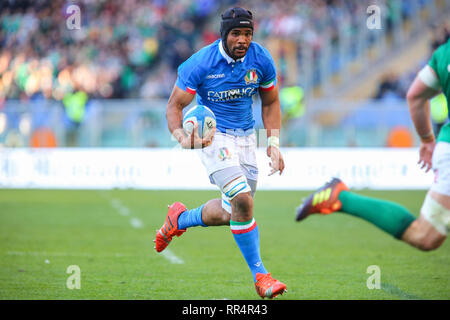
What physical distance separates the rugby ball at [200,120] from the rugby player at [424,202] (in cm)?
124

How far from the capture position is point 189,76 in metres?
6.45

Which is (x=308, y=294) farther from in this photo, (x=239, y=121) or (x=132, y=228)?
(x=132, y=228)

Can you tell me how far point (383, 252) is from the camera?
9219mm

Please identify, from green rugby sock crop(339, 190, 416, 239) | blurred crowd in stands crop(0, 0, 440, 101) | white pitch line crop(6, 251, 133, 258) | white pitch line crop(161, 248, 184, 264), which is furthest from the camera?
blurred crowd in stands crop(0, 0, 440, 101)

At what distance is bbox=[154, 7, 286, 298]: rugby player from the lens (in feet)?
20.7

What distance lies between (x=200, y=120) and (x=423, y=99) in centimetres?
191

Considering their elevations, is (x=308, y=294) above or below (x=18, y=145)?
below

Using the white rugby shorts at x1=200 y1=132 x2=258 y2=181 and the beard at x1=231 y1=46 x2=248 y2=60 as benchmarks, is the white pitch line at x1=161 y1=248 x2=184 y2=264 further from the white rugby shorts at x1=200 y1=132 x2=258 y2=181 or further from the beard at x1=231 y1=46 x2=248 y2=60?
the beard at x1=231 y1=46 x2=248 y2=60

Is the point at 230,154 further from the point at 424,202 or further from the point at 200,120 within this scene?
the point at 424,202

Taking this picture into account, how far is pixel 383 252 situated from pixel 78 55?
15430mm

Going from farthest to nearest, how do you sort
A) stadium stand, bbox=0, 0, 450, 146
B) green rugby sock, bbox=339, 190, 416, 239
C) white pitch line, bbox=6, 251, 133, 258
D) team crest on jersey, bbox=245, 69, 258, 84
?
1. stadium stand, bbox=0, 0, 450, 146
2. white pitch line, bbox=6, 251, 133, 258
3. team crest on jersey, bbox=245, 69, 258, 84
4. green rugby sock, bbox=339, 190, 416, 239

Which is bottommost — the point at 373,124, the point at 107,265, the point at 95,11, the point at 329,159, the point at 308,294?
the point at 308,294

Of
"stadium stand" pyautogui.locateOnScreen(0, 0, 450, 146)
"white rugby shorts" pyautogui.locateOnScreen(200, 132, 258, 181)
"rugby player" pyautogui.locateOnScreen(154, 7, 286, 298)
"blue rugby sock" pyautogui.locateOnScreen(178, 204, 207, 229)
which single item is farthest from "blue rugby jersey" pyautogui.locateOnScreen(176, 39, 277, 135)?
"stadium stand" pyautogui.locateOnScreen(0, 0, 450, 146)

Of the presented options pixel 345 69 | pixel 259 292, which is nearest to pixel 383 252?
pixel 259 292
